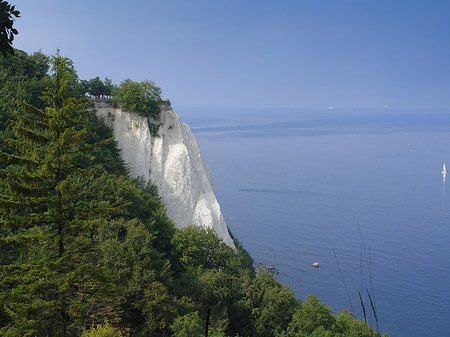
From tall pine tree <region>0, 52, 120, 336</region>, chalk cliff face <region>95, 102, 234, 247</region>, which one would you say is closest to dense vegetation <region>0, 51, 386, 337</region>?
tall pine tree <region>0, 52, 120, 336</region>

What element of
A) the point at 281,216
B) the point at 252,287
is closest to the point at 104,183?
the point at 252,287

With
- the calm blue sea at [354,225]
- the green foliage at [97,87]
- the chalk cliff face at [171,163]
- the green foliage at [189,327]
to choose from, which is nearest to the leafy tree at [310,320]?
the calm blue sea at [354,225]

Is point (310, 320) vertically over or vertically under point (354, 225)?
over

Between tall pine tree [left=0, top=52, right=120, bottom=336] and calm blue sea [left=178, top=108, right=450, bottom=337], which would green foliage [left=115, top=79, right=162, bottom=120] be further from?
tall pine tree [left=0, top=52, right=120, bottom=336]

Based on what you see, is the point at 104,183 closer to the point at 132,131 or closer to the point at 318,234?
the point at 132,131

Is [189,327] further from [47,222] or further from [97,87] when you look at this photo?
[97,87]

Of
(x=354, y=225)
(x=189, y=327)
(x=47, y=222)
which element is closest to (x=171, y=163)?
(x=189, y=327)
